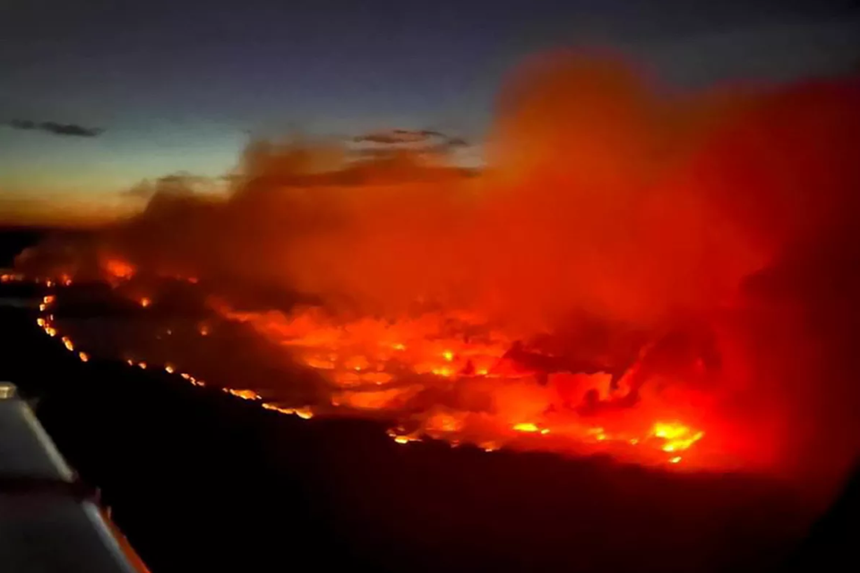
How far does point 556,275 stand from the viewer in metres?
1.25

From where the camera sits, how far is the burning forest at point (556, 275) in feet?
4.00

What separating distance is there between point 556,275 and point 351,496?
375 mm

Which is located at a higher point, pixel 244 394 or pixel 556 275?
pixel 556 275

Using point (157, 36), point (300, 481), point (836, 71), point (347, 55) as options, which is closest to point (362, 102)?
point (347, 55)

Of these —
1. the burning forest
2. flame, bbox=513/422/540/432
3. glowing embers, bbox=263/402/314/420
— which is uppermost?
the burning forest

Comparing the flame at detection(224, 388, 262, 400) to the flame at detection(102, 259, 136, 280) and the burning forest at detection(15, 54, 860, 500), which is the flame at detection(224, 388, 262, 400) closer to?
the burning forest at detection(15, 54, 860, 500)

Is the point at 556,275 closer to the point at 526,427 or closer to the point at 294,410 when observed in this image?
the point at 526,427

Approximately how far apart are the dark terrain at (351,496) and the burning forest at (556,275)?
30 mm

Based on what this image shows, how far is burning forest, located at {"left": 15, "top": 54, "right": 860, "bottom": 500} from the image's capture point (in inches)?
48.0

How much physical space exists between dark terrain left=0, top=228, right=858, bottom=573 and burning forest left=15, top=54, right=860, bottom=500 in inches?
1.2

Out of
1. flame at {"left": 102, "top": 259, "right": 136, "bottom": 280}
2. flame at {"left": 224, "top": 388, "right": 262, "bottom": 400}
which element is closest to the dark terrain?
flame at {"left": 224, "top": 388, "right": 262, "bottom": 400}

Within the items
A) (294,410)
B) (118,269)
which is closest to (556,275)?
(294,410)

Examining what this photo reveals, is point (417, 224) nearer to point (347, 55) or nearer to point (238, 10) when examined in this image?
point (347, 55)

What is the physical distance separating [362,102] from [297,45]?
108 mm
